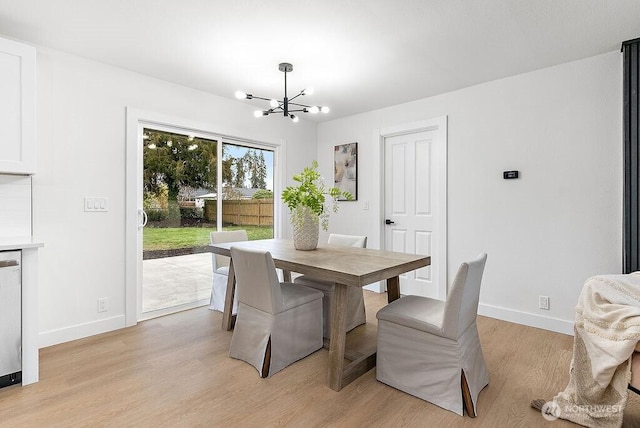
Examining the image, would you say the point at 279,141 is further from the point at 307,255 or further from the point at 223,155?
the point at 307,255

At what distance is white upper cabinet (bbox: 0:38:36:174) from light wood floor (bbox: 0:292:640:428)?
4.78 ft

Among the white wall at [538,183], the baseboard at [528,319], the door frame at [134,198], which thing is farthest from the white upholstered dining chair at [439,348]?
the door frame at [134,198]

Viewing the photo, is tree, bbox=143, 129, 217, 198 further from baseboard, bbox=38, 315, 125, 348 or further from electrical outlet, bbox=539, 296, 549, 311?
electrical outlet, bbox=539, 296, 549, 311

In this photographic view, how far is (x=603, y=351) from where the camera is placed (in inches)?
60.0

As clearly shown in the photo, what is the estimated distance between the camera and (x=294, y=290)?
101 inches

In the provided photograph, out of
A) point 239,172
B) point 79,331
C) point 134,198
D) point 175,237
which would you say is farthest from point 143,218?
point 239,172

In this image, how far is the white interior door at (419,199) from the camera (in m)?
3.68

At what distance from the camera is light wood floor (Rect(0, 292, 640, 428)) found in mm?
1734

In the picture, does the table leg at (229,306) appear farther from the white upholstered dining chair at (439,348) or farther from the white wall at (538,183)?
the white wall at (538,183)

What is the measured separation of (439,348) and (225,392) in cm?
129

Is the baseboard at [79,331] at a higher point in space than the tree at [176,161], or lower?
lower

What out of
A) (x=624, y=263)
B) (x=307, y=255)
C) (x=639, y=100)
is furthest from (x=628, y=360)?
(x=639, y=100)

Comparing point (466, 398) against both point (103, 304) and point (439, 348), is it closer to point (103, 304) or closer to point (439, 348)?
point (439, 348)

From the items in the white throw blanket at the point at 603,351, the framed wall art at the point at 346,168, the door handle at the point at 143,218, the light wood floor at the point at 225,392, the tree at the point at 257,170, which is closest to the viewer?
the white throw blanket at the point at 603,351
